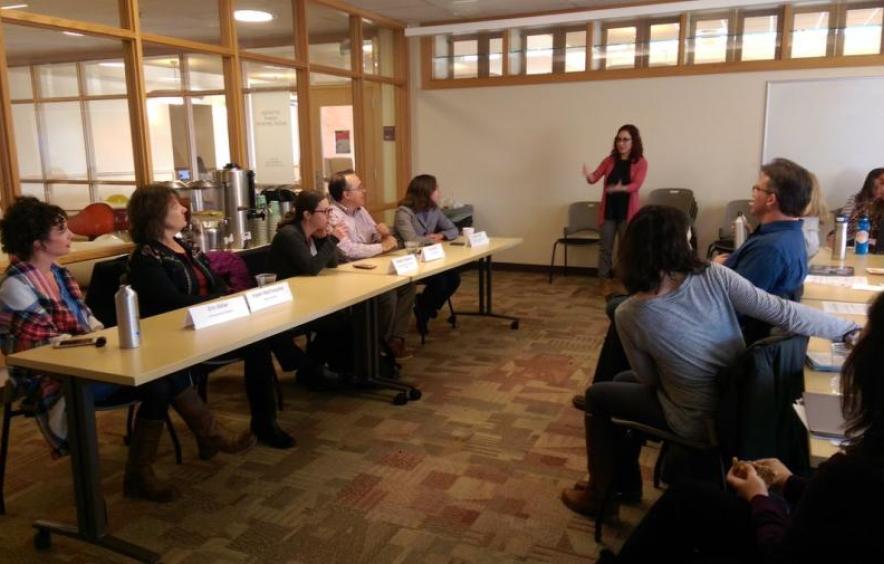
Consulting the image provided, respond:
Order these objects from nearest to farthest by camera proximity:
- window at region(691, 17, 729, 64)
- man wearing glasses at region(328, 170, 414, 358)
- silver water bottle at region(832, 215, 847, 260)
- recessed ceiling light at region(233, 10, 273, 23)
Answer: silver water bottle at region(832, 215, 847, 260) → man wearing glasses at region(328, 170, 414, 358) → recessed ceiling light at region(233, 10, 273, 23) → window at region(691, 17, 729, 64)

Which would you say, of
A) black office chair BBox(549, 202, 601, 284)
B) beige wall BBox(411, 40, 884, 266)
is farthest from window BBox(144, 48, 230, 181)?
black office chair BBox(549, 202, 601, 284)

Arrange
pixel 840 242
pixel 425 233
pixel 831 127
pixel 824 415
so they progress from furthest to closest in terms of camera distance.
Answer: pixel 831 127, pixel 425 233, pixel 840 242, pixel 824 415

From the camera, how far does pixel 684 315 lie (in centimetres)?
201

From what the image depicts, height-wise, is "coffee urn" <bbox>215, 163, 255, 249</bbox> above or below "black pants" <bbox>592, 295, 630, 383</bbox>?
above

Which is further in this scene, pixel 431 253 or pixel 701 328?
pixel 431 253

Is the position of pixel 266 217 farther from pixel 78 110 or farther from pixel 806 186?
pixel 78 110

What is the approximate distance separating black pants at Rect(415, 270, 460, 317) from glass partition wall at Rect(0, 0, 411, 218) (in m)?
1.86

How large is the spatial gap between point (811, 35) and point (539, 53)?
2497 millimetres

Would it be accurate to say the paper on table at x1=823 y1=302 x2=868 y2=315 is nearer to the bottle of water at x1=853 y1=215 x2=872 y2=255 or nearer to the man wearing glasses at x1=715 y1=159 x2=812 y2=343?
the man wearing glasses at x1=715 y1=159 x2=812 y2=343

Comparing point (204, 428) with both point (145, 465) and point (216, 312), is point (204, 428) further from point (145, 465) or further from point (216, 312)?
point (216, 312)

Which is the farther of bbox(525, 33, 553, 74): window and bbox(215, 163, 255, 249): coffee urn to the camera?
bbox(525, 33, 553, 74): window

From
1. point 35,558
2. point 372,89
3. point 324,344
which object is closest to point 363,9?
point 372,89

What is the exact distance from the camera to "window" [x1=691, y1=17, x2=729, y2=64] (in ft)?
20.6

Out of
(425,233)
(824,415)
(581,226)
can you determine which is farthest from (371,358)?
(581,226)
